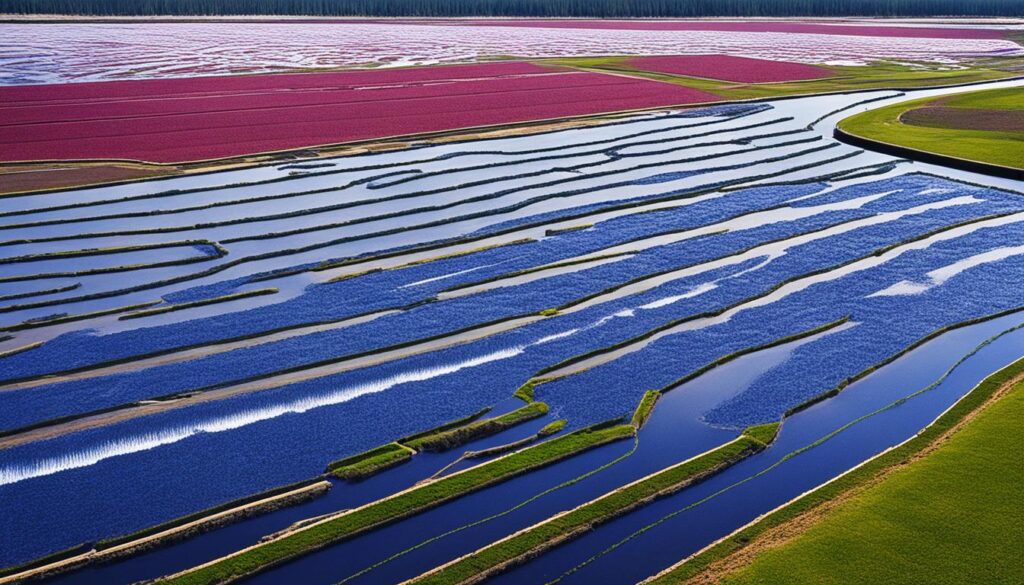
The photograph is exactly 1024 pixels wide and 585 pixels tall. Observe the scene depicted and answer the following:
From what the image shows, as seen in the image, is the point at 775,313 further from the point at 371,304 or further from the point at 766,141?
the point at 766,141

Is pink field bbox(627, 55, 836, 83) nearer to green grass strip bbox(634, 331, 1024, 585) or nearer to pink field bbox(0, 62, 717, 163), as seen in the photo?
pink field bbox(0, 62, 717, 163)

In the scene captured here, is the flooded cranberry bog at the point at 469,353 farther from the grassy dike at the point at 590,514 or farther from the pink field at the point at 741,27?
the pink field at the point at 741,27

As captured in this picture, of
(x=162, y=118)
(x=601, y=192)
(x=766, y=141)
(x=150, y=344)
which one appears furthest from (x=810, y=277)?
(x=162, y=118)

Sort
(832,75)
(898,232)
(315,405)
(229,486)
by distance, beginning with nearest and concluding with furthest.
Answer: (229,486) < (315,405) < (898,232) < (832,75)

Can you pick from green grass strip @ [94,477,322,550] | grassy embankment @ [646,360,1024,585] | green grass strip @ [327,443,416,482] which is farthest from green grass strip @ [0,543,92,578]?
grassy embankment @ [646,360,1024,585]

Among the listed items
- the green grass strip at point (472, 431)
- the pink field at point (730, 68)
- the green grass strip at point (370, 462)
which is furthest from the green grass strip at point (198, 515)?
the pink field at point (730, 68)

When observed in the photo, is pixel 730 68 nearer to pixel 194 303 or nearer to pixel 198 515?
pixel 194 303
